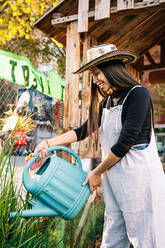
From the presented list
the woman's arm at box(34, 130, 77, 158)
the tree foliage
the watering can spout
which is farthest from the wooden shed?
the tree foliage

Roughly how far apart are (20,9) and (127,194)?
6.78 meters

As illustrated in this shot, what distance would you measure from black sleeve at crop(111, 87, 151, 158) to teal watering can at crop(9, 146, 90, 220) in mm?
280

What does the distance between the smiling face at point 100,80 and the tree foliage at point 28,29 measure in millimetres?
4710

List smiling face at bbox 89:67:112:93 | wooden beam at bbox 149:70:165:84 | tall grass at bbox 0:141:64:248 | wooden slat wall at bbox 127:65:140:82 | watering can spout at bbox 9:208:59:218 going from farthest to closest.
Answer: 1. wooden beam at bbox 149:70:165:84
2. wooden slat wall at bbox 127:65:140:82
3. smiling face at bbox 89:67:112:93
4. tall grass at bbox 0:141:64:248
5. watering can spout at bbox 9:208:59:218

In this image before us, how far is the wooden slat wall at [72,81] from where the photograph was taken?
9.66 ft

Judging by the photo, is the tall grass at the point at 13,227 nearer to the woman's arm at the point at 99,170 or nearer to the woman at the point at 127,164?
the woman at the point at 127,164

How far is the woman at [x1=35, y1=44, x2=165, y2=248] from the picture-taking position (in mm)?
1520

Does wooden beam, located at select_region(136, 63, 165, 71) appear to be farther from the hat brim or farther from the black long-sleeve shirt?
the black long-sleeve shirt

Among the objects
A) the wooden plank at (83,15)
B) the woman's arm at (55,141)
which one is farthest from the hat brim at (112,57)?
the wooden plank at (83,15)

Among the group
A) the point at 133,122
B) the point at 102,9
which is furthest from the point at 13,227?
the point at 102,9

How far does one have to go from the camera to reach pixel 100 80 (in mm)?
1666

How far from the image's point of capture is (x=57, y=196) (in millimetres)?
1466

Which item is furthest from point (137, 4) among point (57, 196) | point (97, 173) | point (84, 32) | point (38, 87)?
point (57, 196)

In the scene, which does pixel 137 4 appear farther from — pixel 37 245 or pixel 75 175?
pixel 37 245
